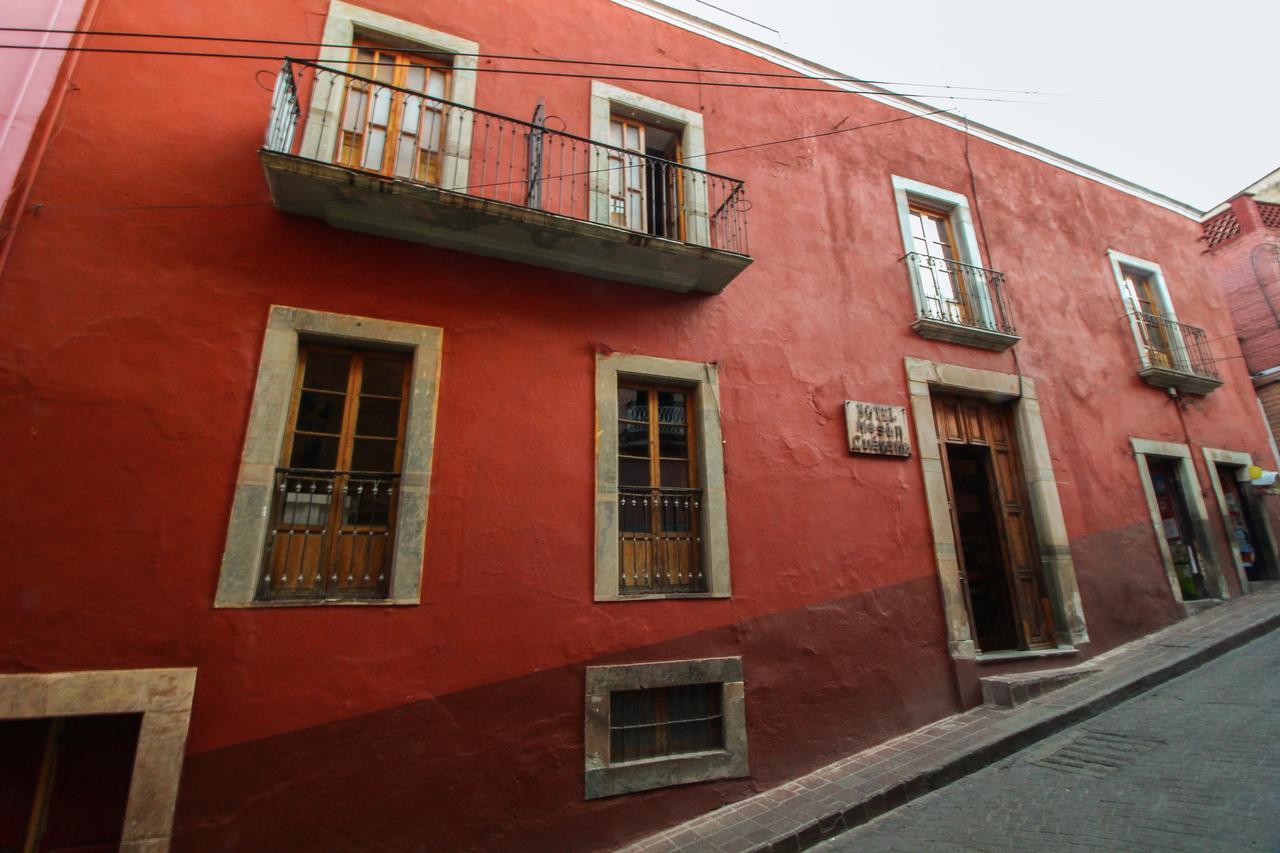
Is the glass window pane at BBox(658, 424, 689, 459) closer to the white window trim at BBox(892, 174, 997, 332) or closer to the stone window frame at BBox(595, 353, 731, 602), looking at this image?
the stone window frame at BBox(595, 353, 731, 602)

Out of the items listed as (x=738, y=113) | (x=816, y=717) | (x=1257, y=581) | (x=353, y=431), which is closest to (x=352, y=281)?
(x=353, y=431)

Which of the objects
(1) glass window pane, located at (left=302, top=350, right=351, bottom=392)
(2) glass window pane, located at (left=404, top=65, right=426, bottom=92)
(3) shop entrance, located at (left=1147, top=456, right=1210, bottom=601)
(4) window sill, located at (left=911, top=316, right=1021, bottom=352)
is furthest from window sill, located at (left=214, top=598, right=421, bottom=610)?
(3) shop entrance, located at (left=1147, top=456, right=1210, bottom=601)

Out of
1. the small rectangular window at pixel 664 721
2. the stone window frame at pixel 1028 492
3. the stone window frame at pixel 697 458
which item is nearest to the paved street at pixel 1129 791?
the small rectangular window at pixel 664 721

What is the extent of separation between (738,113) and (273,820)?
7721mm

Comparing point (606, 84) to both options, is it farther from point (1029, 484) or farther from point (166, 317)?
point (1029, 484)

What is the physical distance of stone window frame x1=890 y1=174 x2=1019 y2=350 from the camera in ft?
24.5

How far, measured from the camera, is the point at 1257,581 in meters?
9.30

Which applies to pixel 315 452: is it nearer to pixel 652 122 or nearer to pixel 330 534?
pixel 330 534

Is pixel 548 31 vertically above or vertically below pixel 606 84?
above

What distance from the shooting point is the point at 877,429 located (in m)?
6.60

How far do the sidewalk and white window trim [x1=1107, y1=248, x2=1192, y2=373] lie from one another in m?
4.22

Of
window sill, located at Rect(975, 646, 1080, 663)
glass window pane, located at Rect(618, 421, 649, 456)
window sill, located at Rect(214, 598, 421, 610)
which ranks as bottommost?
window sill, located at Rect(975, 646, 1080, 663)

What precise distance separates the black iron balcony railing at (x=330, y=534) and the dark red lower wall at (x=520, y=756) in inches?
27.8

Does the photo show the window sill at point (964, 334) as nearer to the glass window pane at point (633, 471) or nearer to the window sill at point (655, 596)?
the glass window pane at point (633, 471)
